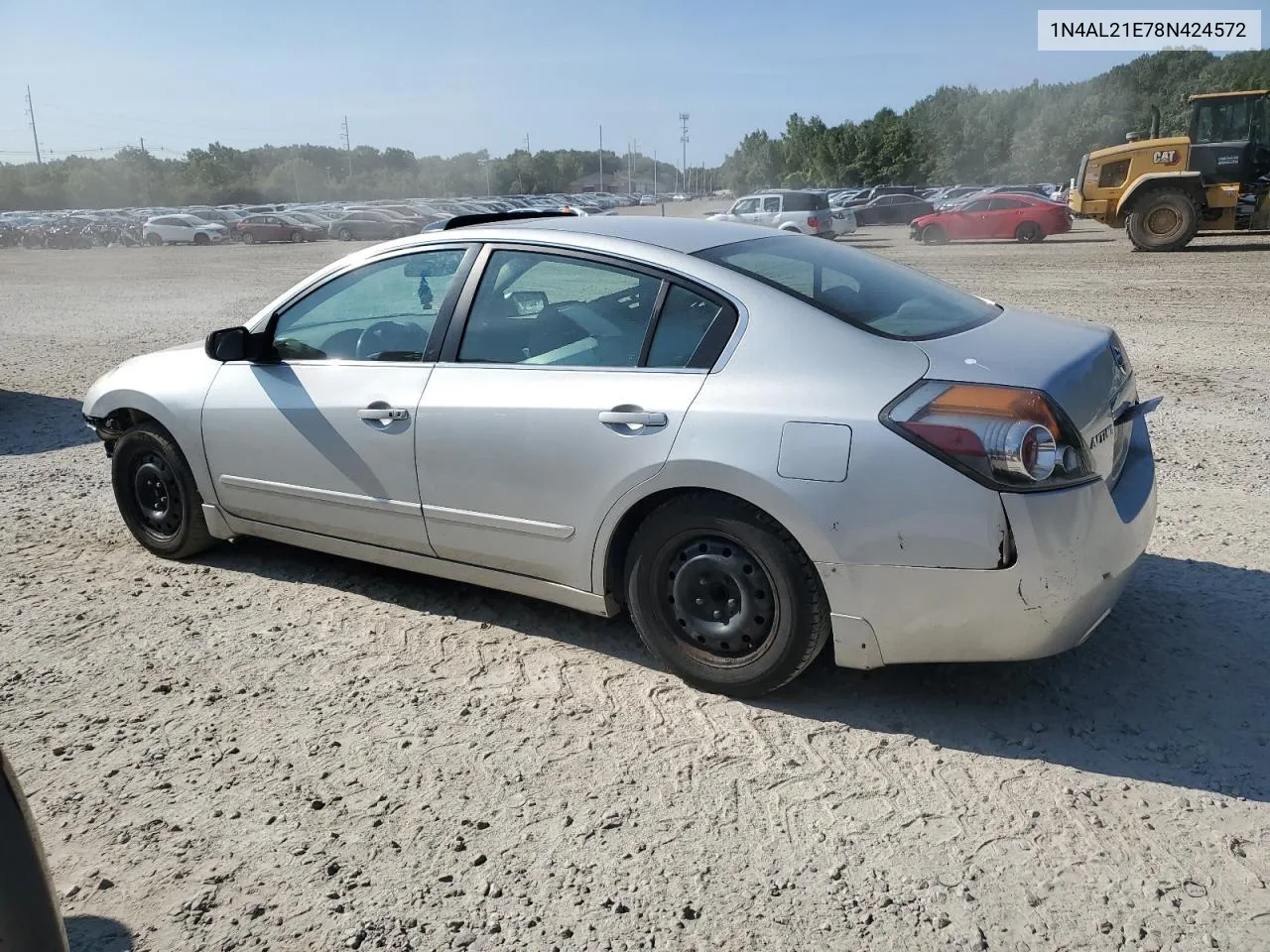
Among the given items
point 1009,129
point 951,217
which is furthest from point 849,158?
point 951,217

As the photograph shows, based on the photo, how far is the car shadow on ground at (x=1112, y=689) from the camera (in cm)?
312

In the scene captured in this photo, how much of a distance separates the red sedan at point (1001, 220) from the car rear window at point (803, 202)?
3092mm

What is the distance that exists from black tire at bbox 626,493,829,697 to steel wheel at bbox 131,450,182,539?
254cm

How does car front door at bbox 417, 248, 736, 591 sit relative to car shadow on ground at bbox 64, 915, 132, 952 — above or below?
above

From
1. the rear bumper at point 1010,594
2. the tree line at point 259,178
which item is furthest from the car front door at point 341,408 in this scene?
the tree line at point 259,178

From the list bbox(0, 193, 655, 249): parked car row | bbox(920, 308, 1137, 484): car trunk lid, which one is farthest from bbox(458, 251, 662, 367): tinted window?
bbox(0, 193, 655, 249): parked car row

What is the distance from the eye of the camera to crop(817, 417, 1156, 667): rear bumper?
295 cm

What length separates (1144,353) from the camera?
9.64 m

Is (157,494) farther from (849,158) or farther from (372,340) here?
(849,158)

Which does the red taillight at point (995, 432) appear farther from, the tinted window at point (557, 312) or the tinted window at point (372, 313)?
the tinted window at point (372, 313)

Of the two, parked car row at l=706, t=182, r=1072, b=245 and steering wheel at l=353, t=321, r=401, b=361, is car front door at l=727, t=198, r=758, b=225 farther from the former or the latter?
steering wheel at l=353, t=321, r=401, b=361

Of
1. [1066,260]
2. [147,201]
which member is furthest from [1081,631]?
[147,201]

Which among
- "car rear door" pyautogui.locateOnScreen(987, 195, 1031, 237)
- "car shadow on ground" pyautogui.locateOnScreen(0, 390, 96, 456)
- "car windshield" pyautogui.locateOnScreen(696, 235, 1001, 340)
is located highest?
"car rear door" pyautogui.locateOnScreen(987, 195, 1031, 237)

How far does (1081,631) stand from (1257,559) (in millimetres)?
1929
